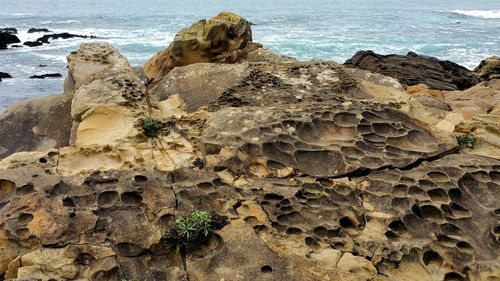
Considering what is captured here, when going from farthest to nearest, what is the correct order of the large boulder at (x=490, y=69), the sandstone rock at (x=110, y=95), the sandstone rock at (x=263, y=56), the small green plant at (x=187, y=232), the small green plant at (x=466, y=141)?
the large boulder at (x=490, y=69), the sandstone rock at (x=263, y=56), the sandstone rock at (x=110, y=95), the small green plant at (x=466, y=141), the small green plant at (x=187, y=232)

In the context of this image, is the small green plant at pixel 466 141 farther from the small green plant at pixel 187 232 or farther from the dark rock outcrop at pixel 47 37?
the dark rock outcrop at pixel 47 37

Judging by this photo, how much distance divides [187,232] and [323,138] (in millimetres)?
2229

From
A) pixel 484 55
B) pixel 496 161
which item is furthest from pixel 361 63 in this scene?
pixel 484 55

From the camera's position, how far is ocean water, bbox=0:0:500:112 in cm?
2712

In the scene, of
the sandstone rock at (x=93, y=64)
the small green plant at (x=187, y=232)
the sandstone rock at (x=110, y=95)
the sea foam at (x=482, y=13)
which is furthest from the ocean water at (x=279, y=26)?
the small green plant at (x=187, y=232)

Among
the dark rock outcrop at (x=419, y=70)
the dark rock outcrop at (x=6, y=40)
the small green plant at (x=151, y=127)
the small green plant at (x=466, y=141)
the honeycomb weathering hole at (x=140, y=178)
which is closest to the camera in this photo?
Result: the honeycomb weathering hole at (x=140, y=178)

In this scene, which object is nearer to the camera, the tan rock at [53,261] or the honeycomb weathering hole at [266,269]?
the tan rock at [53,261]

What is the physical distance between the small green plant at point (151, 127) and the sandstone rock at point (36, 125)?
267cm

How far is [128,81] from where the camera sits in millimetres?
7605

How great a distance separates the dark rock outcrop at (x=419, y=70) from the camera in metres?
13.7

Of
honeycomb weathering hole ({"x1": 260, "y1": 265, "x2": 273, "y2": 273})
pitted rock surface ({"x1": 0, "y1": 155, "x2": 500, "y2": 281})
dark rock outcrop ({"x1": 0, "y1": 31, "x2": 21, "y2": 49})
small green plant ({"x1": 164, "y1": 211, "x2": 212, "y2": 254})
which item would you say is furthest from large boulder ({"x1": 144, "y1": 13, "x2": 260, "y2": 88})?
dark rock outcrop ({"x1": 0, "y1": 31, "x2": 21, "y2": 49})

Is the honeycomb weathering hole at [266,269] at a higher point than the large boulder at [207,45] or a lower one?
lower

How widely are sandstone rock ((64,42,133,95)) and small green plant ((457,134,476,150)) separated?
5.46 metres

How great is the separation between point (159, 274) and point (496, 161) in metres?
3.99
